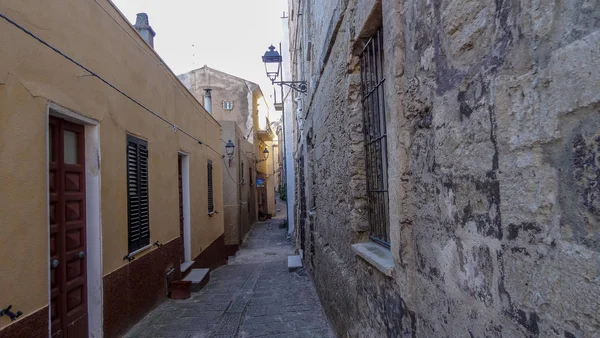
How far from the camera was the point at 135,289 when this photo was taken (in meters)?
5.07

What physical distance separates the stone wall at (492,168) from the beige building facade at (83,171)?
2.52 metres

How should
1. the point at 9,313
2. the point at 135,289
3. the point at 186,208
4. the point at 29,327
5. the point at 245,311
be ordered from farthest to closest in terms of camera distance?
1. the point at 186,208
2. the point at 245,311
3. the point at 135,289
4. the point at 29,327
5. the point at 9,313

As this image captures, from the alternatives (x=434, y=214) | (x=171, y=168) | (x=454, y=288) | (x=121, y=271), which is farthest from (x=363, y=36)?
(x=171, y=168)

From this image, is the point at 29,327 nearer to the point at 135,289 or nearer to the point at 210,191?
the point at 135,289

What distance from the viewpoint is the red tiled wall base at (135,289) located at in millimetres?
4320

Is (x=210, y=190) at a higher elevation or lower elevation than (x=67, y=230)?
higher

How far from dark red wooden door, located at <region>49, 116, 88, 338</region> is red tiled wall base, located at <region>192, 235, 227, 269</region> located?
4.41 m

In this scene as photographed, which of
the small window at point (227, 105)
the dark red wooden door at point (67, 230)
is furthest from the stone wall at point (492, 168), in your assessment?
the small window at point (227, 105)

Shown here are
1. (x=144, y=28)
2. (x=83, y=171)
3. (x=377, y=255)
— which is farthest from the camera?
(x=144, y=28)

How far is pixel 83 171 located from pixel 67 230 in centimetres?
64

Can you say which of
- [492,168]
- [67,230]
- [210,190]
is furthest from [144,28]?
[492,168]

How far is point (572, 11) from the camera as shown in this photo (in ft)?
3.37

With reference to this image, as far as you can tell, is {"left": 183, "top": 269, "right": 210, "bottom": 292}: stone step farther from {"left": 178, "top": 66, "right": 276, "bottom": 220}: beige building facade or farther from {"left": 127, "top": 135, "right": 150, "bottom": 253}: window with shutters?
{"left": 178, "top": 66, "right": 276, "bottom": 220}: beige building facade

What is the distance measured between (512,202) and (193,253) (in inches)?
305
